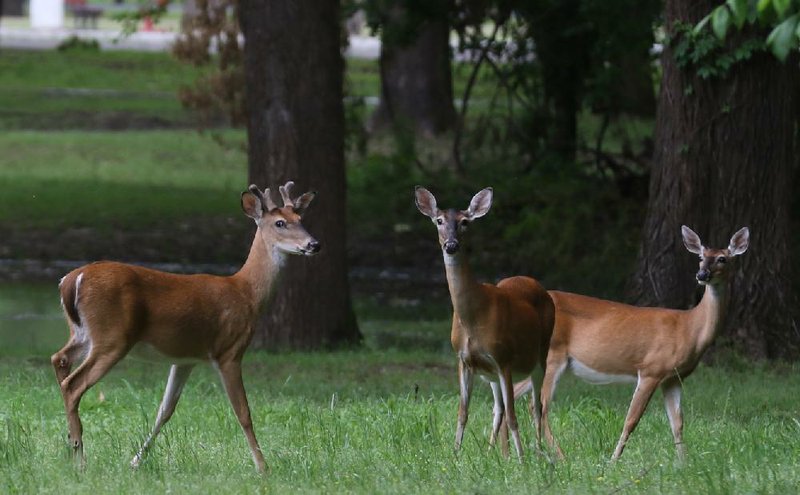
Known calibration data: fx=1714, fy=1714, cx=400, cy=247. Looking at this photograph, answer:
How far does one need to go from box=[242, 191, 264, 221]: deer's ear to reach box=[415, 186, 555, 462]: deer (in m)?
0.84

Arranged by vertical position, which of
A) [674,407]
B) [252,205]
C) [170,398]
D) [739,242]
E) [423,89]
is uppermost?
[252,205]

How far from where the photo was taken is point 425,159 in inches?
1025

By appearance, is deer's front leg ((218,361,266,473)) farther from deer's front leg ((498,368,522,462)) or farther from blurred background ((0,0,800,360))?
blurred background ((0,0,800,360))

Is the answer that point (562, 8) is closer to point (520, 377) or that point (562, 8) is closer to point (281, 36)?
point (281, 36)

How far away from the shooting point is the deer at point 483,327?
8648mm

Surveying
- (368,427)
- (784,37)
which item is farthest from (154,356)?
(784,37)

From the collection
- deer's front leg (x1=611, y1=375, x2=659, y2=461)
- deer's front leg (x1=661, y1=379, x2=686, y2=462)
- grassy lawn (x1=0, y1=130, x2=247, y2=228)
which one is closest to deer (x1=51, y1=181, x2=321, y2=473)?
deer's front leg (x1=611, y1=375, x2=659, y2=461)

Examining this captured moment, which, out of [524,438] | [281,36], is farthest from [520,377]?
[281,36]

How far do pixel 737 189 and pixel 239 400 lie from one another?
638 cm

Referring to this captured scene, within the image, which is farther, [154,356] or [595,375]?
[595,375]

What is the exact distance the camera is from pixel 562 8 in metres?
21.0

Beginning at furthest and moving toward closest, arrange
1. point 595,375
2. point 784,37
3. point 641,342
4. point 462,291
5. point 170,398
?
point 595,375
point 641,342
point 462,291
point 170,398
point 784,37

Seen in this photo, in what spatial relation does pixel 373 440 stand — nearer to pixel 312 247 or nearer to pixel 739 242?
pixel 312 247

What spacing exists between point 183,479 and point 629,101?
14.6 metres
